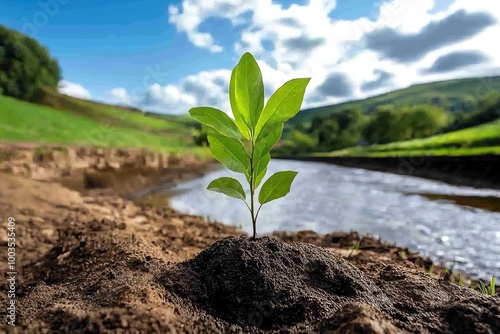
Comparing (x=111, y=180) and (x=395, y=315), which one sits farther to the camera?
(x=111, y=180)

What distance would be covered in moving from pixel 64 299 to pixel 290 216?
5224 mm

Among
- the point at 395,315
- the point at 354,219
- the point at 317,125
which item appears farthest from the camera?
the point at 317,125

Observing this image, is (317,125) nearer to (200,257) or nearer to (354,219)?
(354,219)

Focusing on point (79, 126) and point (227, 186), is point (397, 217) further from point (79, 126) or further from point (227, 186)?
point (79, 126)

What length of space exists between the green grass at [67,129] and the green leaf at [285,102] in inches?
611

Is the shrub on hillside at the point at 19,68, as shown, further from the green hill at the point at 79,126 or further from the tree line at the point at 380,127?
the tree line at the point at 380,127

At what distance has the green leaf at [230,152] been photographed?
1738 mm

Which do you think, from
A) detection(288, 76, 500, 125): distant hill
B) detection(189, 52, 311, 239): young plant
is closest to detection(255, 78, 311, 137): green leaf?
detection(189, 52, 311, 239): young plant

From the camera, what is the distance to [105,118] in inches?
950

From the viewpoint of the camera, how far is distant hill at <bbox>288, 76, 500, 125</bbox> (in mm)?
76312

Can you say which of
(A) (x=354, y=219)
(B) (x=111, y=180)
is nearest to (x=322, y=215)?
(A) (x=354, y=219)

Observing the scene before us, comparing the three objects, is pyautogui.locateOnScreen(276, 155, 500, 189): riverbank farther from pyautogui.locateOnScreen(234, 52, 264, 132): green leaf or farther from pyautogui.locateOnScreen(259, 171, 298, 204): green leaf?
pyautogui.locateOnScreen(234, 52, 264, 132): green leaf

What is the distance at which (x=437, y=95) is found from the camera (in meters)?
87.3

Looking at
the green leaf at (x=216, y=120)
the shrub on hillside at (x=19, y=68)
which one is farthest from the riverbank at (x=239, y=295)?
the shrub on hillside at (x=19, y=68)
